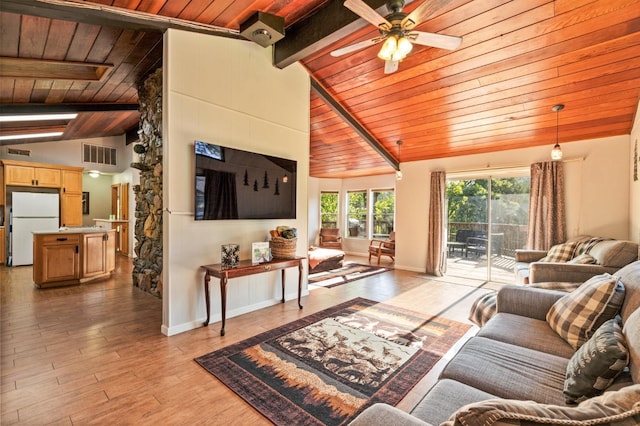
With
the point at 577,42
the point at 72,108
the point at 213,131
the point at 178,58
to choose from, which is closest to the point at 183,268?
the point at 213,131

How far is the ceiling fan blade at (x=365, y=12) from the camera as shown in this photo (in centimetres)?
214

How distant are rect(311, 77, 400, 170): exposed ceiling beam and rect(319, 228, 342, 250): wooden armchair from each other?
3025 mm

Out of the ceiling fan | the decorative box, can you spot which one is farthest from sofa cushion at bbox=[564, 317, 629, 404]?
the decorative box

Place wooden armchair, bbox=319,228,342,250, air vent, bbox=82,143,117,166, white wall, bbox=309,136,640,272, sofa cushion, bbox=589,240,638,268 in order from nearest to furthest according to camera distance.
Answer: sofa cushion, bbox=589,240,638,268 → white wall, bbox=309,136,640,272 → air vent, bbox=82,143,117,166 → wooden armchair, bbox=319,228,342,250

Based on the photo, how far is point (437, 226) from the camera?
6.06m

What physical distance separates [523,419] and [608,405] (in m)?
0.23

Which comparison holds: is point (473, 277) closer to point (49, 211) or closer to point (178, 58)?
point (178, 58)

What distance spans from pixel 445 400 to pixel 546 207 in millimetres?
4839

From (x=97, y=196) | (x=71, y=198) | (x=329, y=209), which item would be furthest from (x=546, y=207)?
(x=97, y=196)

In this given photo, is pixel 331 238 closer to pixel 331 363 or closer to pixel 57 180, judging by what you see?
pixel 331 363

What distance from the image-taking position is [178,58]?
3.07 meters

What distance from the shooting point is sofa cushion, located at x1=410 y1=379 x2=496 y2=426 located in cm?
115

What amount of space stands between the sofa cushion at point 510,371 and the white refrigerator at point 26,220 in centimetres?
755

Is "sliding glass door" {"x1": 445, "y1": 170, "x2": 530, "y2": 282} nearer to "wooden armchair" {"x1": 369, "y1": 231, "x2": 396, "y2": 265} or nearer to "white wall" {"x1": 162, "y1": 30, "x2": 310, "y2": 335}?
"wooden armchair" {"x1": 369, "y1": 231, "x2": 396, "y2": 265}
